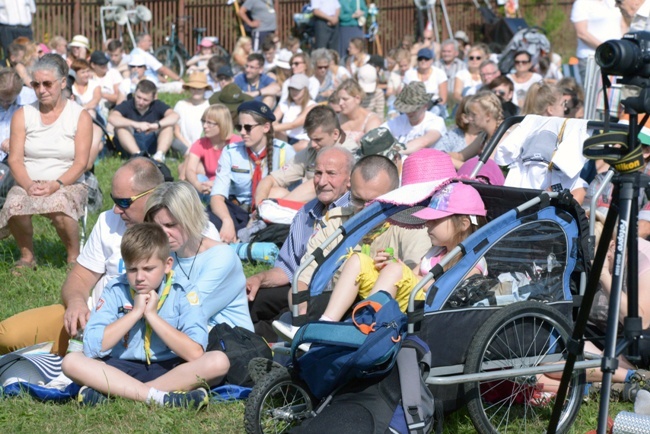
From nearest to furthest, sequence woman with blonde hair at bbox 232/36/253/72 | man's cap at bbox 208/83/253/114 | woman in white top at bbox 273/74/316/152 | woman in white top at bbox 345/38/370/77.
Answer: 1. woman in white top at bbox 273/74/316/152
2. man's cap at bbox 208/83/253/114
3. woman in white top at bbox 345/38/370/77
4. woman with blonde hair at bbox 232/36/253/72

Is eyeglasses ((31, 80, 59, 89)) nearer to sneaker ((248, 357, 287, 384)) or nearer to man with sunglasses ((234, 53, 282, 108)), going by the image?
sneaker ((248, 357, 287, 384))

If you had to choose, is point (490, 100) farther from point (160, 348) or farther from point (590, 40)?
point (160, 348)

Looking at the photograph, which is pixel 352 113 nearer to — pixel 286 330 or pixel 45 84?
pixel 45 84

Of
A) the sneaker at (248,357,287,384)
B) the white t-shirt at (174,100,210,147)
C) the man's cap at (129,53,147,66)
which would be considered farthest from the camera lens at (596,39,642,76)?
the man's cap at (129,53,147,66)

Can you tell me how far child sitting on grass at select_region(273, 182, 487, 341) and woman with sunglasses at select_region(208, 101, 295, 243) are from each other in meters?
3.78

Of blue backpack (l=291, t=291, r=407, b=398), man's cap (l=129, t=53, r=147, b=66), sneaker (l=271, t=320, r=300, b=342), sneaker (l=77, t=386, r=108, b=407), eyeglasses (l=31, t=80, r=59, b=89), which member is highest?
eyeglasses (l=31, t=80, r=59, b=89)

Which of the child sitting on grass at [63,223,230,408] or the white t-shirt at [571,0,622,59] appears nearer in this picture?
the child sitting on grass at [63,223,230,408]

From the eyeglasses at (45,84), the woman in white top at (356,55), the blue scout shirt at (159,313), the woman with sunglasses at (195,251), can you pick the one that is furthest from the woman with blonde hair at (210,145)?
the woman in white top at (356,55)

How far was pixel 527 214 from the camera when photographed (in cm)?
459

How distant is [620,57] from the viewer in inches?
136

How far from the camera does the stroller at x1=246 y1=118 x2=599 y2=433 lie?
14.1ft

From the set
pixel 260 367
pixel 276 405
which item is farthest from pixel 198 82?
pixel 276 405

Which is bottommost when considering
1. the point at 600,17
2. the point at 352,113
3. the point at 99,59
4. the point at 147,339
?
the point at 147,339

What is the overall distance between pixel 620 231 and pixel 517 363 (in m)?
1.08
